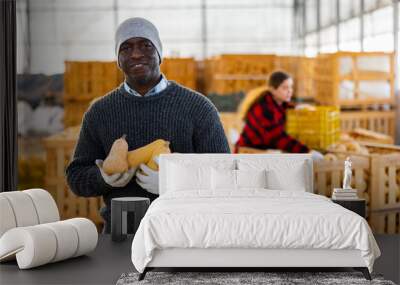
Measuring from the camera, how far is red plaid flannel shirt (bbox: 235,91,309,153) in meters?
7.99

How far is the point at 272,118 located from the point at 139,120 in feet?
3.97

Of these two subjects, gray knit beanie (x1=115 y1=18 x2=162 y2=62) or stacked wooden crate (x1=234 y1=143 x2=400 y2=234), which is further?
stacked wooden crate (x1=234 y1=143 x2=400 y2=234)

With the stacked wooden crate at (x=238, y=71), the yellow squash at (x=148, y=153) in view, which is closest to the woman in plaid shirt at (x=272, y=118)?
the stacked wooden crate at (x=238, y=71)

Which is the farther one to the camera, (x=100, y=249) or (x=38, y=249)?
(x=100, y=249)

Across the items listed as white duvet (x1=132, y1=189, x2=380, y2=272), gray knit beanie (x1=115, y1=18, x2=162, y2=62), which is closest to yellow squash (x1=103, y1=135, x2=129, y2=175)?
gray knit beanie (x1=115, y1=18, x2=162, y2=62)

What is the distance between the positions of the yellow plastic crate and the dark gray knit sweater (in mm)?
648

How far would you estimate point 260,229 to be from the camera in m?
5.70

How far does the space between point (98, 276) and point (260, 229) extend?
1163 millimetres

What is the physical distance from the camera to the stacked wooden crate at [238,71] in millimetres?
7984

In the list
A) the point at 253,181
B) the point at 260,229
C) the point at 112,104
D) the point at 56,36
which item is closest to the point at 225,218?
the point at 260,229

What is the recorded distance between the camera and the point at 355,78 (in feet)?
26.6

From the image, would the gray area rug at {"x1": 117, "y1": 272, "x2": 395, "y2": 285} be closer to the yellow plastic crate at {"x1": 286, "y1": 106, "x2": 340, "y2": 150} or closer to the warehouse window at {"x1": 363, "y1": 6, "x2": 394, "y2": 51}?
the yellow plastic crate at {"x1": 286, "y1": 106, "x2": 340, "y2": 150}

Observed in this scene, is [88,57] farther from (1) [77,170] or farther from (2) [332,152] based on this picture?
(2) [332,152]

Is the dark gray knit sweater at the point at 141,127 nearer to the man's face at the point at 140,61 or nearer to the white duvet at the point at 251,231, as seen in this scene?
the man's face at the point at 140,61
